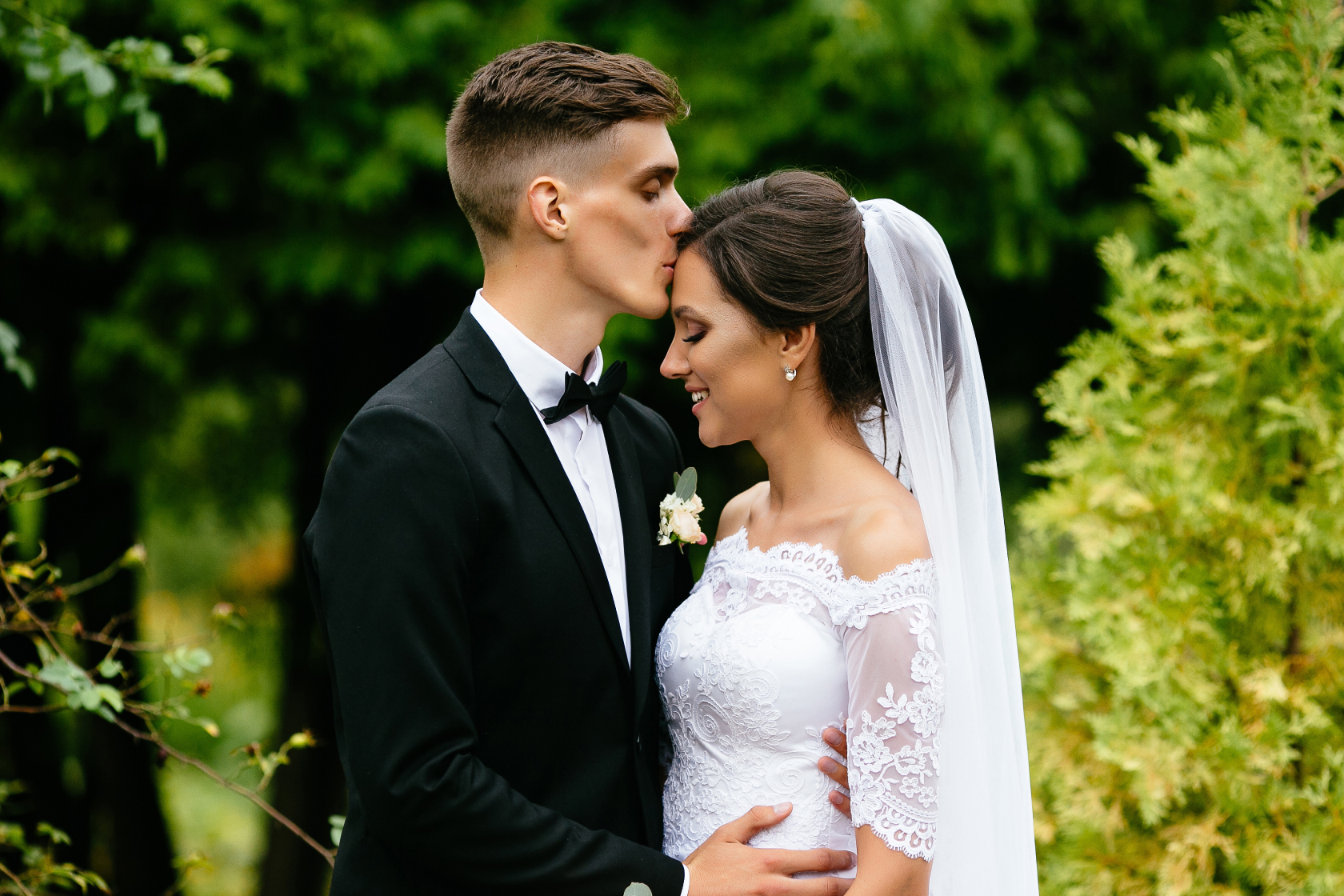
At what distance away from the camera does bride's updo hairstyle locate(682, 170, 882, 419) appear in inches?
99.7

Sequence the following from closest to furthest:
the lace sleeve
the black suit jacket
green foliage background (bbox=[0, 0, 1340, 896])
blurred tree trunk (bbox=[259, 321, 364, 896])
Answer: the black suit jacket → the lace sleeve → green foliage background (bbox=[0, 0, 1340, 896]) → blurred tree trunk (bbox=[259, 321, 364, 896])

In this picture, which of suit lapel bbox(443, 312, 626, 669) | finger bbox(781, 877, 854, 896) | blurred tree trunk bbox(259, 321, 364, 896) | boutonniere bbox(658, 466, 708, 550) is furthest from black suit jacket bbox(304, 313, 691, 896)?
blurred tree trunk bbox(259, 321, 364, 896)

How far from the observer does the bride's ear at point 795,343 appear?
259 centimetres

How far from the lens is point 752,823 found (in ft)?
7.82

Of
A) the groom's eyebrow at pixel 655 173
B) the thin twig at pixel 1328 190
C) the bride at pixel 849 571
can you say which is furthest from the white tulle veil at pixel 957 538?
the thin twig at pixel 1328 190

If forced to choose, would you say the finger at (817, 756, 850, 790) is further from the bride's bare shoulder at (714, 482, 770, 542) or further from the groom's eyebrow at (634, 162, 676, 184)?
the groom's eyebrow at (634, 162, 676, 184)

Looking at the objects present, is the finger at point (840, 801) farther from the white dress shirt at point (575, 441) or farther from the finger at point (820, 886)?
the white dress shirt at point (575, 441)

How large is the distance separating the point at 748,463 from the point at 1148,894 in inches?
131

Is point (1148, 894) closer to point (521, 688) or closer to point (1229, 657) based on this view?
point (1229, 657)

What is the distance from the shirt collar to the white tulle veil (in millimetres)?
771

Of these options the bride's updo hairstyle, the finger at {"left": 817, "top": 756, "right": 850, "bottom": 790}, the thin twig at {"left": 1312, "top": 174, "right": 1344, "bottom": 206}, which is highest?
the thin twig at {"left": 1312, "top": 174, "right": 1344, "bottom": 206}

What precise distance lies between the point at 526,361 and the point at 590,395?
6.3 inches

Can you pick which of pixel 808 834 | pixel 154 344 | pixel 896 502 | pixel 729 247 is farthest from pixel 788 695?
pixel 154 344

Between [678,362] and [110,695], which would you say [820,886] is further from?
[110,695]
